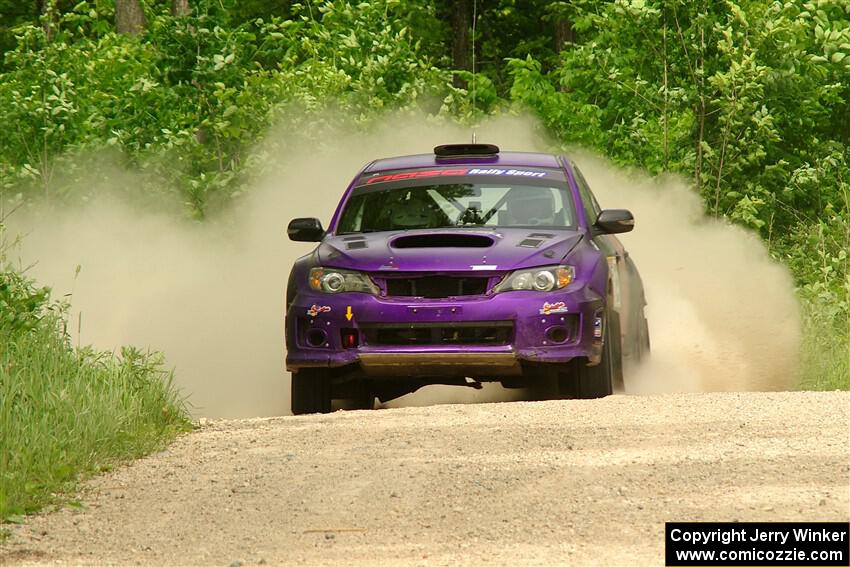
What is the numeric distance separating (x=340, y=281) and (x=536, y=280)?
125 centimetres

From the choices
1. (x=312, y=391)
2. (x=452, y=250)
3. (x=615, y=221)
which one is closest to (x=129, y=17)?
(x=312, y=391)

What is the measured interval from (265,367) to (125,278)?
181 inches

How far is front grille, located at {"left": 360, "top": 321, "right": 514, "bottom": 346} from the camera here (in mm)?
10617

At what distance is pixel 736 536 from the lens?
6434 millimetres

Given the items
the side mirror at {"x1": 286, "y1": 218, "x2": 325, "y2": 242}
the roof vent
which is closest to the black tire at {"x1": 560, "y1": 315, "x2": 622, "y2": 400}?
the side mirror at {"x1": 286, "y1": 218, "x2": 325, "y2": 242}

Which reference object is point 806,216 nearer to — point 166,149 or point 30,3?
point 166,149

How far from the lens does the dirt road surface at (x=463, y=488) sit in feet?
21.8

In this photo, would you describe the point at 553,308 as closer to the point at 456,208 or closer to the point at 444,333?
the point at 444,333

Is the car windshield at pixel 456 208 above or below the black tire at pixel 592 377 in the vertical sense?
above

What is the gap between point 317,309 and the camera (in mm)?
10867

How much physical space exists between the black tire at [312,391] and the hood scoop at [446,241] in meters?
1.00

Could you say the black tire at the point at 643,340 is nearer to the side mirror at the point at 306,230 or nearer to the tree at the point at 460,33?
the side mirror at the point at 306,230

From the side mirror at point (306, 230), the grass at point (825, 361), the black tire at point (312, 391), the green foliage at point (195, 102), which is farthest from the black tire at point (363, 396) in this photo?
the green foliage at point (195, 102)

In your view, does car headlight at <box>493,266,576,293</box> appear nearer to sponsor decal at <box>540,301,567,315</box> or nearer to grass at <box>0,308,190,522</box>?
sponsor decal at <box>540,301,567,315</box>
